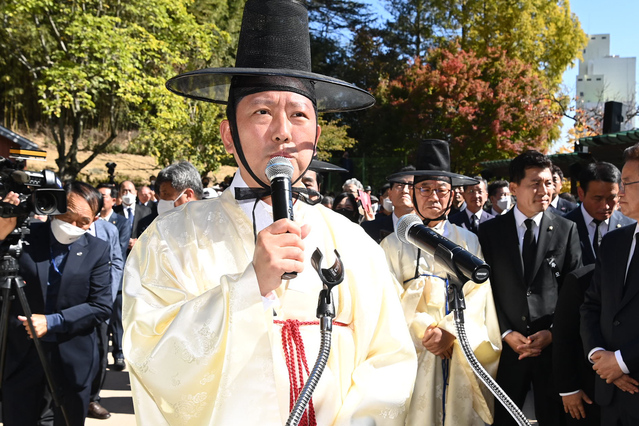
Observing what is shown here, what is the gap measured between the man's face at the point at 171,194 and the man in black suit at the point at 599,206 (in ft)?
11.3

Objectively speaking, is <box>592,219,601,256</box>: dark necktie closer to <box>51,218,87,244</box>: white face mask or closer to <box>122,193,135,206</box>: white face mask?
<box>51,218,87,244</box>: white face mask

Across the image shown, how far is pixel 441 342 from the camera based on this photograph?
3.35 metres

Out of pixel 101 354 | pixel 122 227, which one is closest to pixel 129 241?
pixel 122 227

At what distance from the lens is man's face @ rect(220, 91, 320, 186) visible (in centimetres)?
189

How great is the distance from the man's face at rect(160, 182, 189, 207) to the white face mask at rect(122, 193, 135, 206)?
11.7 feet

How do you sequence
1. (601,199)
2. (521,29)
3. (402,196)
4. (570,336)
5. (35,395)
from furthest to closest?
(521,29)
(402,196)
(601,199)
(35,395)
(570,336)

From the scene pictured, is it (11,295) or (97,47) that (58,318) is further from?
(97,47)

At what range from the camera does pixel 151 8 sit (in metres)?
16.1

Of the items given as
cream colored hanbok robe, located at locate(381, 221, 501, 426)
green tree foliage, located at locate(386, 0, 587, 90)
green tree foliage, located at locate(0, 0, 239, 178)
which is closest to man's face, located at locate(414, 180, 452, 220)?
cream colored hanbok robe, located at locate(381, 221, 501, 426)

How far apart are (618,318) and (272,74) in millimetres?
2218

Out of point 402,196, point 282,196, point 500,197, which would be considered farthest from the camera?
point 500,197

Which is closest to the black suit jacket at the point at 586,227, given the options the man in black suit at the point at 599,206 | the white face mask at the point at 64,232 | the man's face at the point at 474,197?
the man in black suit at the point at 599,206

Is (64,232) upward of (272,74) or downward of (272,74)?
downward

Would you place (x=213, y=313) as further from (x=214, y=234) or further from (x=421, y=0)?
(x=421, y=0)
